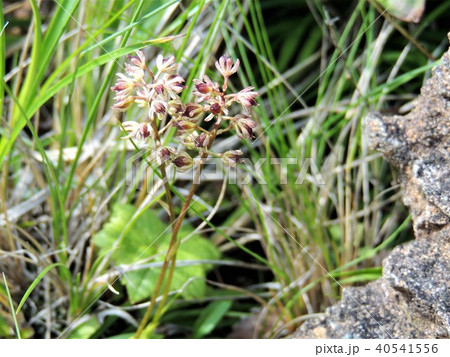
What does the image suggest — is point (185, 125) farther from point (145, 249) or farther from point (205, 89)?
point (145, 249)

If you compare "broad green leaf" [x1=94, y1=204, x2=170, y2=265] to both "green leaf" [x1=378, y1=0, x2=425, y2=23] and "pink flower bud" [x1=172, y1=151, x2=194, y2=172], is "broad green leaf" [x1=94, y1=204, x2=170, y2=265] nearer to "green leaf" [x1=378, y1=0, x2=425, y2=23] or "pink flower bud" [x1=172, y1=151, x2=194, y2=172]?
"pink flower bud" [x1=172, y1=151, x2=194, y2=172]

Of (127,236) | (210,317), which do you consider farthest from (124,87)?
(210,317)

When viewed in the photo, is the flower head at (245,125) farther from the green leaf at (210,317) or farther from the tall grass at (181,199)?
the green leaf at (210,317)

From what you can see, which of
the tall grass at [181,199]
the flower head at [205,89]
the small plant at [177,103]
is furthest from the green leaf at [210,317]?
the flower head at [205,89]

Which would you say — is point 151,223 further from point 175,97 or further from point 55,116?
point 175,97

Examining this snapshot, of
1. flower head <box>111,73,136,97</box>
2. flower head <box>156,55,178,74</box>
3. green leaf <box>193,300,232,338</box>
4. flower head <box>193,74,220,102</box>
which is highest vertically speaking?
flower head <box>156,55,178,74</box>

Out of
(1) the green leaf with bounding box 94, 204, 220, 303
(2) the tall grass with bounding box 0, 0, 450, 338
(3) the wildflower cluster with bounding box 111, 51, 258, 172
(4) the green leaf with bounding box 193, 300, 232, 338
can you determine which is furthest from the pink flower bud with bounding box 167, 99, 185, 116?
(4) the green leaf with bounding box 193, 300, 232, 338
